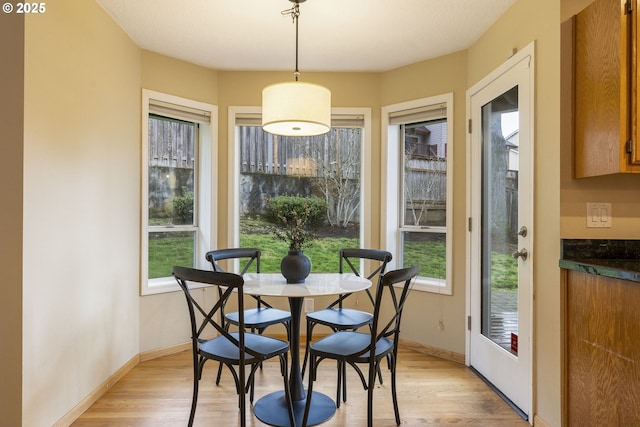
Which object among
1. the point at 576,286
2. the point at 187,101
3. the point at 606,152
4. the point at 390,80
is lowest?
the point at 576,286

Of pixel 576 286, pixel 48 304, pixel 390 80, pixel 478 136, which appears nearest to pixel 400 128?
pixel 390 80

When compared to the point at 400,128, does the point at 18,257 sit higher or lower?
lower

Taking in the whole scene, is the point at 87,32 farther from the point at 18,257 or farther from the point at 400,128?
the point at 400,128

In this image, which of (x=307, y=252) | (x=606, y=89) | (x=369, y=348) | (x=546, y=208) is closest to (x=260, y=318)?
(x=369, y=348)

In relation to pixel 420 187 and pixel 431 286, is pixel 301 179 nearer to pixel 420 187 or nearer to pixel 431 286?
pixel 420 187

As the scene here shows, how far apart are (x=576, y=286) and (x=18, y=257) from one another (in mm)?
2692

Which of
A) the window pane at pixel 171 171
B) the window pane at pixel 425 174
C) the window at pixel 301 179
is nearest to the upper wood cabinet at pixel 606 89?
the window pane at pixel 425 174

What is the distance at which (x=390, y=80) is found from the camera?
3.62 m

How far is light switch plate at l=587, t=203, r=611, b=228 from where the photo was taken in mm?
1979

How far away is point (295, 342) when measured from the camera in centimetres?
235

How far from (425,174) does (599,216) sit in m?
1.65

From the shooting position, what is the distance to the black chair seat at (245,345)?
1.97 meters

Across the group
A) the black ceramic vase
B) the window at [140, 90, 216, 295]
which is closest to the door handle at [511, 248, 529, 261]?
the black ceramic vase

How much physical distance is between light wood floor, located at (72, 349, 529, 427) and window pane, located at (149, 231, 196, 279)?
77 centimetres
